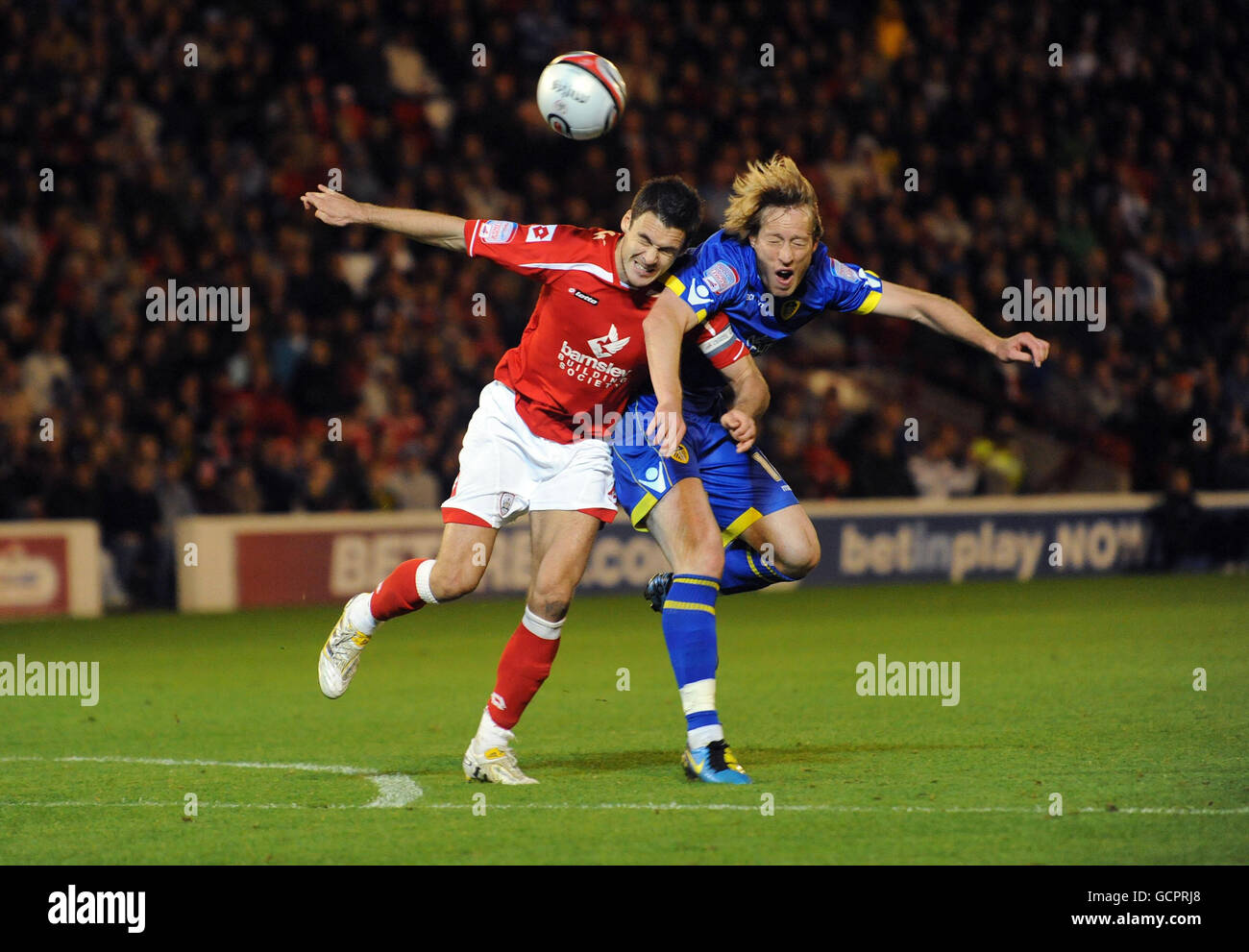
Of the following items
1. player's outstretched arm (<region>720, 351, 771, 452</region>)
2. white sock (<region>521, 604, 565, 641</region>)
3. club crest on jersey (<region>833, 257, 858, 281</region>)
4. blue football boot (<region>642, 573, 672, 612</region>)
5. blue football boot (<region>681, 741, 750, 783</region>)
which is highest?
club crest on jersey (<region>833, 257, 858, 281</region>)

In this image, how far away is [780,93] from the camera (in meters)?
19.4

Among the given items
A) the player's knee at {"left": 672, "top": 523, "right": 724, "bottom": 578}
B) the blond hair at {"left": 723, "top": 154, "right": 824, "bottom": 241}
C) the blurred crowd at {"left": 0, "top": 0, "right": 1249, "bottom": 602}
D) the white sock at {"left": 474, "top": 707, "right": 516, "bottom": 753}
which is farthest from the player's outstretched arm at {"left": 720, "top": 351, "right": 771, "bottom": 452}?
the blurred crowd at {"left": 0, "top": 0, "right": 1249, "bottom": 602}

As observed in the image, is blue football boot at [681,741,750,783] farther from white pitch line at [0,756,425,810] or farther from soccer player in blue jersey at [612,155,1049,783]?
white pitch line at [0,756,425,810]

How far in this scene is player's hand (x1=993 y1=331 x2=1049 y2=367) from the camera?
20.4ft

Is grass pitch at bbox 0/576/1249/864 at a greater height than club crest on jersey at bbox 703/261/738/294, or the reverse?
club crest on jersey at bbox 703/261/738/294

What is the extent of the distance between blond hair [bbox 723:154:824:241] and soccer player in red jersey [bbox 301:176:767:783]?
0.42 m

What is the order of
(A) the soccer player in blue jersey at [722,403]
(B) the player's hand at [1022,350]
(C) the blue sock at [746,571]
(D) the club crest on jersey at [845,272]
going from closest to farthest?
1. (A) the soccer player in blue jersey at [722,403]
2. (B) the player's hand at [1022,350]
3. (D) the club crest on jersey at [845,272]
4. (C) the blue sock at [746,571]

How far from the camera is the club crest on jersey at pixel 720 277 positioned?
20.5 feet

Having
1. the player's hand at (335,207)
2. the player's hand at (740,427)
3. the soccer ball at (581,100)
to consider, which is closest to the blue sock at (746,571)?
the player's hand at (740,427)

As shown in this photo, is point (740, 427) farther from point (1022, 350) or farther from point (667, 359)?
point (1022, 350)

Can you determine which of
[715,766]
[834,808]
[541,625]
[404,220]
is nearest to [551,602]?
[541,625]

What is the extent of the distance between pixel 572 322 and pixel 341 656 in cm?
169

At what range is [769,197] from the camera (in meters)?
6.37

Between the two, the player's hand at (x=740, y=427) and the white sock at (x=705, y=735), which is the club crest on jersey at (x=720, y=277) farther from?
→ the white sock at (x=705, y=735)
